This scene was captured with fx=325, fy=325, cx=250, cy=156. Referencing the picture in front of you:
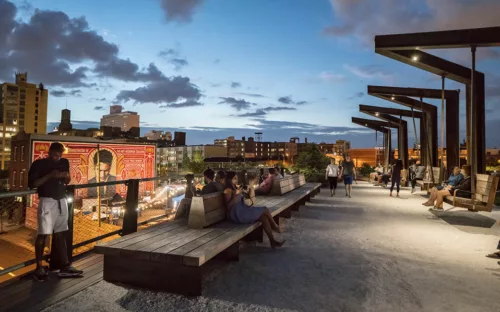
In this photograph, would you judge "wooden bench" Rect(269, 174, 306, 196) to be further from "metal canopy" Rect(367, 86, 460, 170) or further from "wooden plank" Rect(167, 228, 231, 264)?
"metal canopy" Rect(367, 86, 460, 170)

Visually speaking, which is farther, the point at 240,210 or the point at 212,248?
the point at 240,210

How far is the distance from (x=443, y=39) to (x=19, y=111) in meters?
157

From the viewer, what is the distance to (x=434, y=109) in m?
16.9

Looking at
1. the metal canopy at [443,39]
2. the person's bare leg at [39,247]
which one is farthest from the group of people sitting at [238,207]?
the metal canopy at [443,39]

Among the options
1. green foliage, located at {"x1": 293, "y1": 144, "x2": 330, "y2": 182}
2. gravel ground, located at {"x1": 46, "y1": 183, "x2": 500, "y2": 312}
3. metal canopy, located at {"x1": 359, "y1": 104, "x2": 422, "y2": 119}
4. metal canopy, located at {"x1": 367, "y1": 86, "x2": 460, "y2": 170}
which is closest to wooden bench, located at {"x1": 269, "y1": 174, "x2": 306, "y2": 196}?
gravel ground, located at {"x1": 46, "y1": 183, "x2": 500, "y2": 312}

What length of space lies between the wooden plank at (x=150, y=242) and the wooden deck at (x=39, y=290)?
0.67 meters

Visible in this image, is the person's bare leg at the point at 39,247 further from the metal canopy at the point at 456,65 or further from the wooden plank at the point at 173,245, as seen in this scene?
the metal canopy at the point at 456,65

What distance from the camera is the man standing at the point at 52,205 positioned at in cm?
372

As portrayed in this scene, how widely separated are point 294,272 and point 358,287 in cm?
83

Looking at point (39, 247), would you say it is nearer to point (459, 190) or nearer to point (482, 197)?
point (482, 197)

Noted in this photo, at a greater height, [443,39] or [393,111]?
[443,39]

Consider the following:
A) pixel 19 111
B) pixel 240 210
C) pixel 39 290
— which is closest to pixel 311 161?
pixel 240 210

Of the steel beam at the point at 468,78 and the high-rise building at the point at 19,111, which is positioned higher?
the high-rise building at the point at 19,111

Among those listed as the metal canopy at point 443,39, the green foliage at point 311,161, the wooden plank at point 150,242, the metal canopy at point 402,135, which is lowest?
the wooden plank at point 150,242
